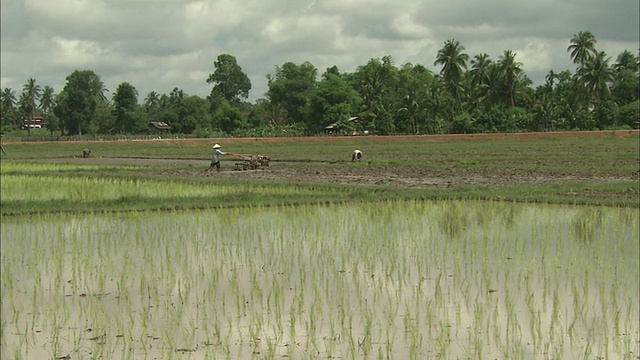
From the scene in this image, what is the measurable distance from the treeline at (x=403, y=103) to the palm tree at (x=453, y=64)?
74 millimetres

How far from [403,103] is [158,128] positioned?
1014 inches

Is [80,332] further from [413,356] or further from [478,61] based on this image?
[478,61]

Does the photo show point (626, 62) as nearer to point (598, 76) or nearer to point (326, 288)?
point (598, 76)

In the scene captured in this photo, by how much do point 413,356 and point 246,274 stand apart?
104 inches

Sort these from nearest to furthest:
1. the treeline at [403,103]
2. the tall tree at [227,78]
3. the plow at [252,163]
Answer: the plow at [252,163] → the treeline at [403,103] → the tall tree at [227,78]

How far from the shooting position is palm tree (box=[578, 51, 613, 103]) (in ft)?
159

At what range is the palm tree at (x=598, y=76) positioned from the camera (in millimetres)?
48312

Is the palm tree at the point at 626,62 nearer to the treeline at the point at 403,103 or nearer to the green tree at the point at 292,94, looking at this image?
the treeline at the point at 403,103

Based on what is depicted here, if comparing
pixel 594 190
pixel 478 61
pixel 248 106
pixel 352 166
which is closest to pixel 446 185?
pixel 594 190

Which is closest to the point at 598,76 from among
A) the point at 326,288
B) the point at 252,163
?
the point at 252,163

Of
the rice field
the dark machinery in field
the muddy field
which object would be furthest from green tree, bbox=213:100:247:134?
the rice field

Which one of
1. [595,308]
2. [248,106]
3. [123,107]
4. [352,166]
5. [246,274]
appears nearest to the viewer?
[595,308]

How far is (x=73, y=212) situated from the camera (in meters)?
11.2

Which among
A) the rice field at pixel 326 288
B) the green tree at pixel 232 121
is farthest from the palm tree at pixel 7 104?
the rice field at pixel 326 288
